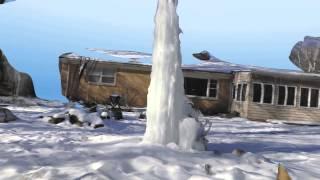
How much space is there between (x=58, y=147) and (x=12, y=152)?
3.19ft

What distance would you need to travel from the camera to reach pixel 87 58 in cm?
2944

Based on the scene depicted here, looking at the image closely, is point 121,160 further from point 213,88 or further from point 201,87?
point 201,87

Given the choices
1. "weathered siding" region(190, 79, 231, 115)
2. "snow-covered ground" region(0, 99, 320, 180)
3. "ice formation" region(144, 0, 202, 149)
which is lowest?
"weathered siding" region(190, 79, 231, 115)

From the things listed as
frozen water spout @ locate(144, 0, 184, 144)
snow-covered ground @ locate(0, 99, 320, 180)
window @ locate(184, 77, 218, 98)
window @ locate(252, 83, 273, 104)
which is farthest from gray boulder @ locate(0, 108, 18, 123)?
window @ locate(252, 83, 273, 104)

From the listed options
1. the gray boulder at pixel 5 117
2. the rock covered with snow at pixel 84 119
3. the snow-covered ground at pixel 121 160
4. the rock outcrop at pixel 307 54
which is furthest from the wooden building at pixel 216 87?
the snow-covered ground at pixel 121 160

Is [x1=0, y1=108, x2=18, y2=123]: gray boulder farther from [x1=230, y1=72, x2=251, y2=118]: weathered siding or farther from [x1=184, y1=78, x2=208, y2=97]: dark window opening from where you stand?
[x1=184, y1=78, x2=208, y2=97]: dark window opening

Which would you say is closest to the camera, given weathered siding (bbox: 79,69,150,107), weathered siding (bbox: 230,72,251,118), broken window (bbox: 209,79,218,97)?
weathered siding (bbox: 230,72,251,118)

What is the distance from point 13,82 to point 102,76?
6.80m

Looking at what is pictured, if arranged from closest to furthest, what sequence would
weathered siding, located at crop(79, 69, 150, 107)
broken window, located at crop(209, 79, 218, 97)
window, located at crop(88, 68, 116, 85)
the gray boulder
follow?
the gray boulder → weathered siding, located at crop(79, 69, 150, 107) → broken window, located at crop(209, 79, 218, 97) → window, located at crop(88, 68, 116, 85)

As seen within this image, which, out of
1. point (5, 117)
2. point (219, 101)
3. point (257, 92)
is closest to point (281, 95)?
point (257, 92)

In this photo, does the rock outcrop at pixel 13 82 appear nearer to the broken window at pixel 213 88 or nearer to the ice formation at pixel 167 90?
the broken window at pixel 213 88

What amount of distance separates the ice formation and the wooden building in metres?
19.2

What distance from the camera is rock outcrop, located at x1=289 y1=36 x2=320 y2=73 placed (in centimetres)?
4203

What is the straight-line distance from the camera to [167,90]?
8953 millimetres
